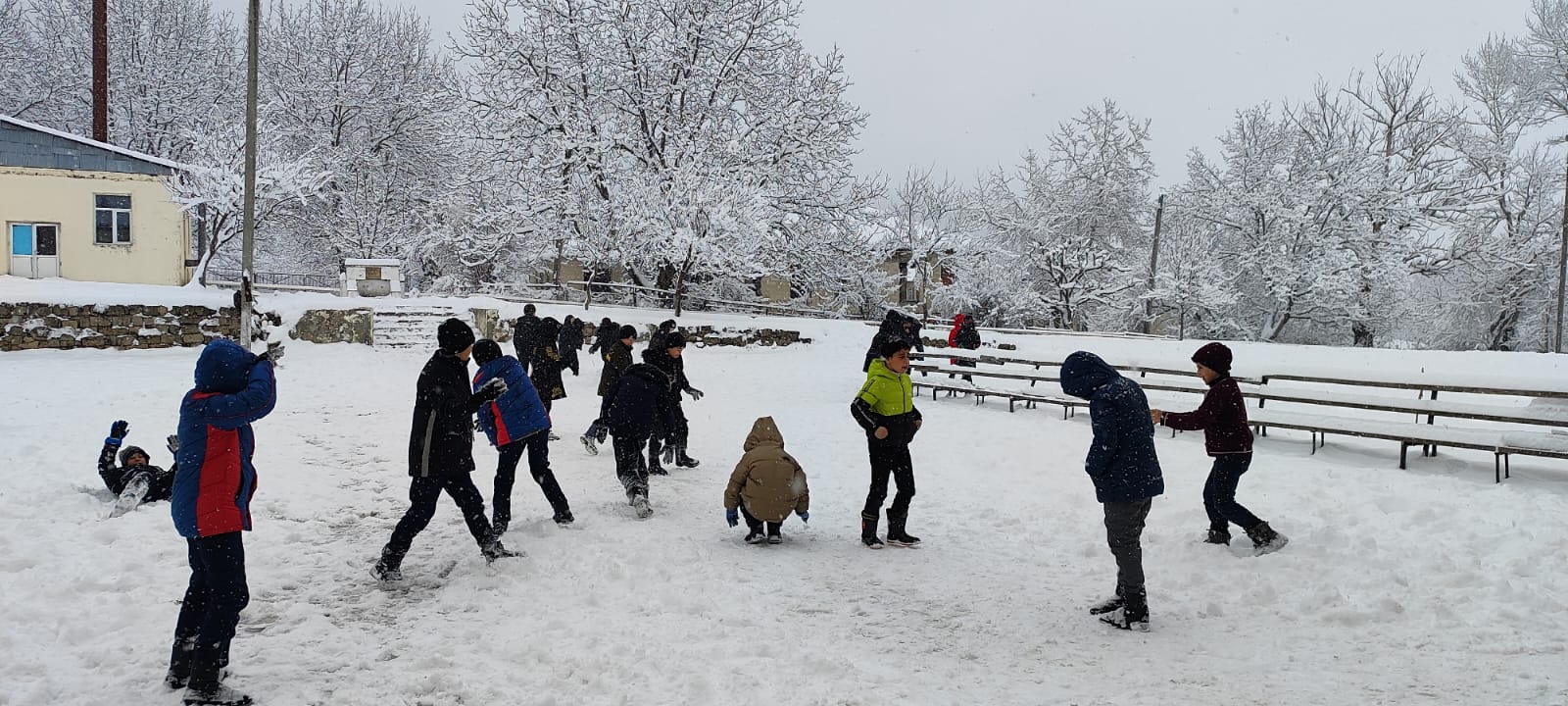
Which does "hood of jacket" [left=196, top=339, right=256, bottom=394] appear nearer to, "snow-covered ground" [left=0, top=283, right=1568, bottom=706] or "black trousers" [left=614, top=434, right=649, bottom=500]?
"snow-covered ground" [left=0, top=283, right=1568, bottom=706]

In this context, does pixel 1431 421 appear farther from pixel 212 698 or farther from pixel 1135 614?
pixel 212 698

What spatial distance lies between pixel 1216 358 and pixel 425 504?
5.50 m

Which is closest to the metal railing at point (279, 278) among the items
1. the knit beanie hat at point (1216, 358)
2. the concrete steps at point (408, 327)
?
the concrete steps at point (408, 327)

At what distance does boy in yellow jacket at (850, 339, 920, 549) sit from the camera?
22.3 ft

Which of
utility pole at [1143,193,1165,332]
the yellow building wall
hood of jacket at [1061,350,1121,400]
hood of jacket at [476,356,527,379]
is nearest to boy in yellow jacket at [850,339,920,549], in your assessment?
hood of jacket at [1061,350,1121,400]

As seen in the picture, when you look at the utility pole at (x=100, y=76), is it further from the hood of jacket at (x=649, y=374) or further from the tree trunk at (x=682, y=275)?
the hood of jacket at (x=649, y=374)

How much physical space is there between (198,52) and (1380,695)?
1710 inches

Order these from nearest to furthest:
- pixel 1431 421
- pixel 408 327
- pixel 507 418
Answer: pixel 507 418, pixel 1431 421, pixel 408 327

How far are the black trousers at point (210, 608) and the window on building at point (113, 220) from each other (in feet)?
79.5

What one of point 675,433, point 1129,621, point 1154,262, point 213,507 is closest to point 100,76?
point 675,433

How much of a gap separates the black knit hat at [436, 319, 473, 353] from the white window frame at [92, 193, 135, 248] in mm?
23095

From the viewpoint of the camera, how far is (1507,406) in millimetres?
8422

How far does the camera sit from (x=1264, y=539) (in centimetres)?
636

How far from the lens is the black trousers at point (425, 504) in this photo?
5656mm
